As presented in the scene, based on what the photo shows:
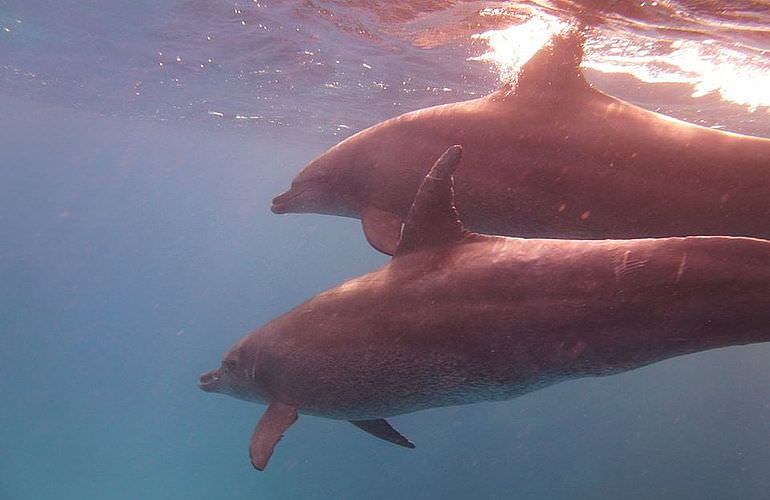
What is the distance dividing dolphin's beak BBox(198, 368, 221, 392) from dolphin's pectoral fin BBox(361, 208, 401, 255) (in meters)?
3.31

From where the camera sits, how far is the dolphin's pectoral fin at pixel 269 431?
6289 mm

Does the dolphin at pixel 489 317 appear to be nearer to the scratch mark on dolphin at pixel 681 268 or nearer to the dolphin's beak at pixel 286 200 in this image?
the scratch mark on dolphin at pixel 681 268

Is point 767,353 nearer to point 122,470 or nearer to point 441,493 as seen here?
point 441,493

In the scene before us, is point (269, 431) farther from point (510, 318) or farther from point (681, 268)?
point (681, 268)

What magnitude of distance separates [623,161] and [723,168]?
2.51 ft

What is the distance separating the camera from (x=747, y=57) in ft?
44.4

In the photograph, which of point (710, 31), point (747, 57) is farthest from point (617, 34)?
point (747, 57)

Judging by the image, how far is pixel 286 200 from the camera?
25.5 ft

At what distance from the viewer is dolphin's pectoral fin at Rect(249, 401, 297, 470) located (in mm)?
Answer: 6289

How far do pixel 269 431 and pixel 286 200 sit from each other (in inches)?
117

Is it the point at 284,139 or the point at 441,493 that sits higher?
the point at 284,139

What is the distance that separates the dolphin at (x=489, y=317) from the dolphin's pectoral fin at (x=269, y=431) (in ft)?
0.05

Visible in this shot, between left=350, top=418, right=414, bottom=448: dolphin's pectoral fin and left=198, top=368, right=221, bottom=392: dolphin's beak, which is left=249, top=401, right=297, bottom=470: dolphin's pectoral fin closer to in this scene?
left=350, top=418, right=414, bottom=448: dolphin's pectoral fin

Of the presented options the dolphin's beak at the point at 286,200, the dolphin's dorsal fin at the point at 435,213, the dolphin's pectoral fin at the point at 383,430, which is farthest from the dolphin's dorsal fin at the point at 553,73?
the dolphin's pectoral fin at the point at 383,430
